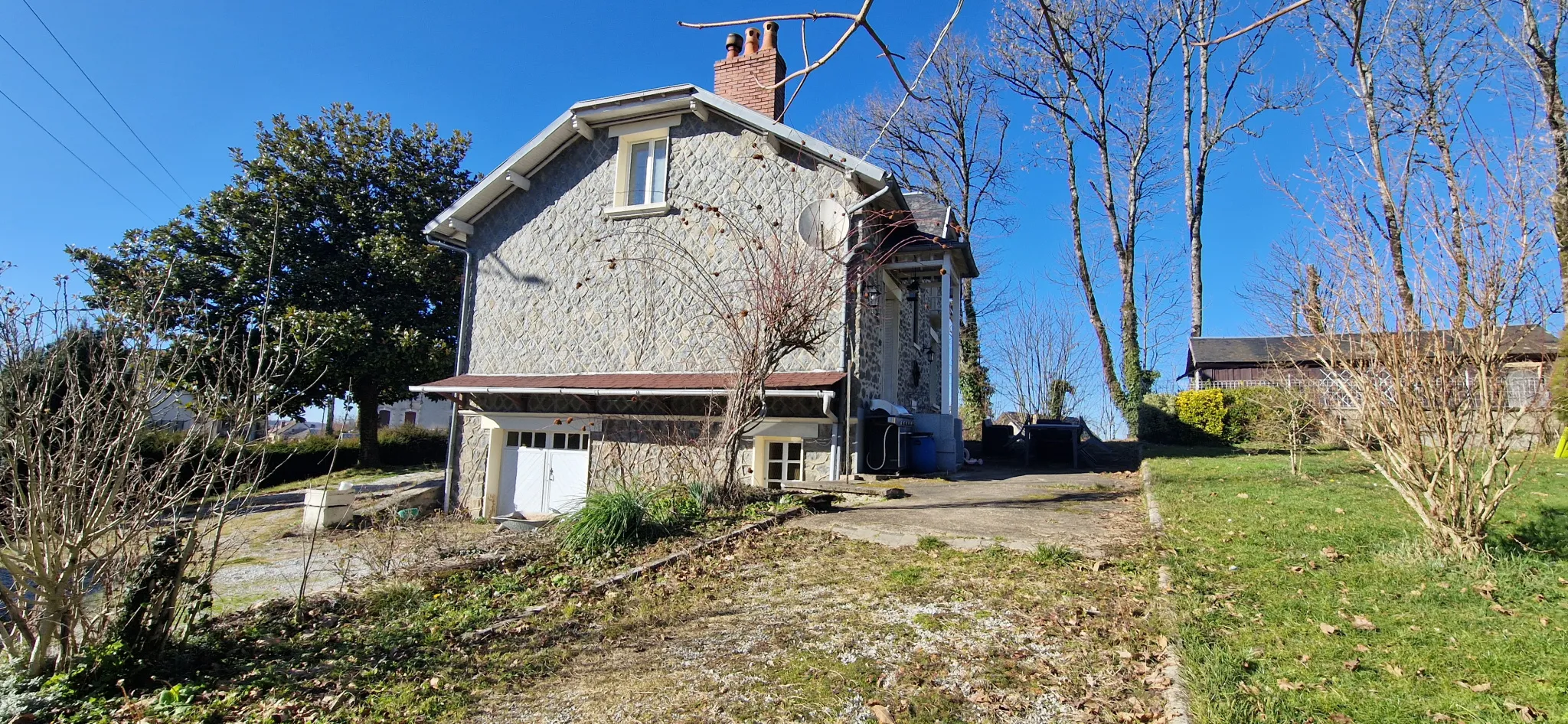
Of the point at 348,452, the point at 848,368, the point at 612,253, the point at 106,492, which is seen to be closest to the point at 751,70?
the point at 612,253

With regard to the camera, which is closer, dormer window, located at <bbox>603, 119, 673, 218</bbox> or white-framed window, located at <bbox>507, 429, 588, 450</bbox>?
dormer window, located at <bbox>603, 119, 673, 218</bbox>

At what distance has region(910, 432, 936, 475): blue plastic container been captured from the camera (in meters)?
13.9

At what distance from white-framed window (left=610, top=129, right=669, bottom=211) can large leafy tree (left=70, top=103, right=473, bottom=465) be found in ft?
34.1

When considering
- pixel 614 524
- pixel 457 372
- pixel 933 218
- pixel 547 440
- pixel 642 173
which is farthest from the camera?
pixel 457 372

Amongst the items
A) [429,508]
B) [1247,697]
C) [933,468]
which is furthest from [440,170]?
[1247,697]

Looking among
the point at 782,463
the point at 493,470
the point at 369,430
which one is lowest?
the point at 493,470

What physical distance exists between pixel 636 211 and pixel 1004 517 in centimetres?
923

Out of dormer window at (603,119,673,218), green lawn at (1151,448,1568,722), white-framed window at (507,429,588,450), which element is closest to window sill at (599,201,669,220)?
dormer window at (603,119,673,218)

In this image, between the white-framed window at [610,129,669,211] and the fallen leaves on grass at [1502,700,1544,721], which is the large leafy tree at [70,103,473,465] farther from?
the fallen leaves on grass at [1502,700,1544,721]

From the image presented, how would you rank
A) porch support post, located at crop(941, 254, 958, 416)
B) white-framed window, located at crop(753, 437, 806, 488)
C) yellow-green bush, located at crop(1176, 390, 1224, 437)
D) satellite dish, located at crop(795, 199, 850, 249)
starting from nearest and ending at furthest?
satellite dish, located at crop(795, 199, 850, 249) < white-framed window, located at crop(753, 437, 806, 488) < porch support post, located at crop(941, 254, 958, 416) < yellow-green bush, located at crop(1176, 390, 1224, 437)

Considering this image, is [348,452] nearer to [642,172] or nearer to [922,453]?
[642,172]

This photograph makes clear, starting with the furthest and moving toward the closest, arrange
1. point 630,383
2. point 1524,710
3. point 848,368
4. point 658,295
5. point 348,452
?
1. point 348,452
2. point 658,295
3. point 630,383
4. point 848,368
5. point 1524,710

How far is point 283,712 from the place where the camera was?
3.72 m

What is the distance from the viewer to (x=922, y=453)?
13984mm
